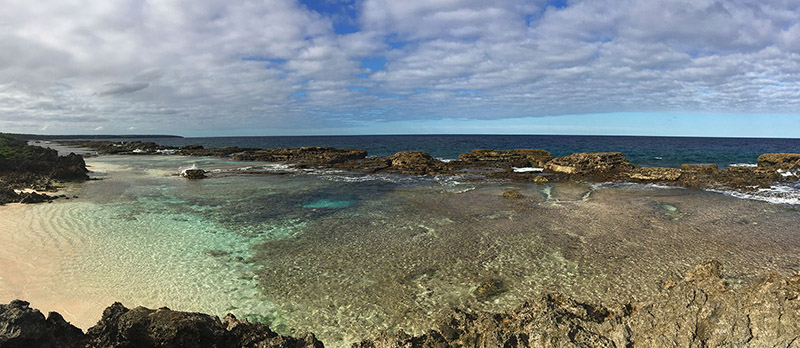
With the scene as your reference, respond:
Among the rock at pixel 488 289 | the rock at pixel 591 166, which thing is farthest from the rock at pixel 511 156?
the rock at pixel 488 289

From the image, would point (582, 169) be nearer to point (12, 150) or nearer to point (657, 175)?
point (657, 175)

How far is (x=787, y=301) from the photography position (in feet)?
17.6

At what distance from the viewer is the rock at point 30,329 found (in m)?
4.78

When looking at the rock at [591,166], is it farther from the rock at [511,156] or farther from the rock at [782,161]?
the rock at [782,161]

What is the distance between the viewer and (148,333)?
5562 millimetres

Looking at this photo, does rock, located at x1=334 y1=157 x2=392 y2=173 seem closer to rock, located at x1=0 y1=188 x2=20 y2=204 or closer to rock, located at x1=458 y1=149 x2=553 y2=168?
rock, located at x1=458 y1=149 x2=553 y2=168

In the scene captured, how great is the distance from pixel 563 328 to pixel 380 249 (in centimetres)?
833

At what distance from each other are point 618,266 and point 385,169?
3052 centimetres

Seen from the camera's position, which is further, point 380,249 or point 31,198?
point 31,198

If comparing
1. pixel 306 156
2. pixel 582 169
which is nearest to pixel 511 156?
pixel 582 169

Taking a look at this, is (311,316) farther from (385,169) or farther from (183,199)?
(385,169)

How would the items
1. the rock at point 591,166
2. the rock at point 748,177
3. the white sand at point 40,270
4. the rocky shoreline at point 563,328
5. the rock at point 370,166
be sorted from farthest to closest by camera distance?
the rock at point 370,166 < the rock at point 591,166 < the rock at point 748,177 < the white sand at point 40,270 < the rocky shoreline at point 563,328

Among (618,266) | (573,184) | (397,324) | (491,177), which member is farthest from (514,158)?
(397,324)

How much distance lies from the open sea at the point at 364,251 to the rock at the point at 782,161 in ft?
72.7
